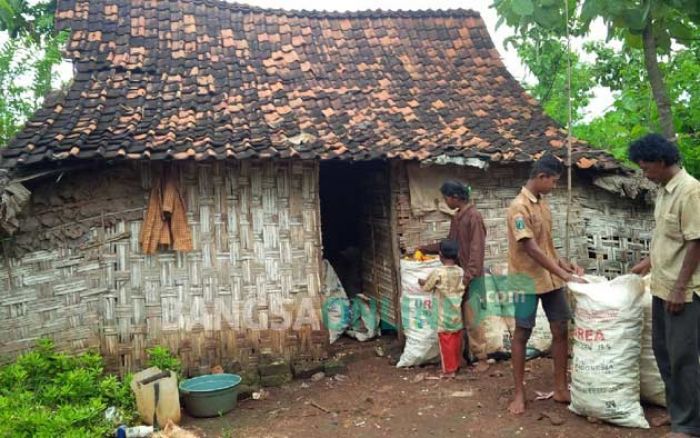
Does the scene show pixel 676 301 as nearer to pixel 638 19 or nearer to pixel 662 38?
pixel 638 19

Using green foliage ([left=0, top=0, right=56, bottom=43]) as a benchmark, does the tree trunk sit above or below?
below

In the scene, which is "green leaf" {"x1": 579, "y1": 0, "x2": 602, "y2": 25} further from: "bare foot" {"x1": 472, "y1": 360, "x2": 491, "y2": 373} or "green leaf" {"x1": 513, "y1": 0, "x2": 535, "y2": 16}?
"bare foot" {"x1": 472, "y1": 360, "x2": 491, "y2": 373}

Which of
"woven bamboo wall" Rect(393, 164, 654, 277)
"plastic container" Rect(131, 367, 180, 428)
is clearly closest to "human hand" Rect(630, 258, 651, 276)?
"woven bamboo wall" Rect(393, 164, 654, 277)

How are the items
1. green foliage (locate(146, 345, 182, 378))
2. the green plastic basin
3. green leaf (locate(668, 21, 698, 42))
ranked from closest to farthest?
green leaf (locate(668, 21, 698, 42)) → the green plastic basin → green foliage (locate(146, 345, 182, 378))

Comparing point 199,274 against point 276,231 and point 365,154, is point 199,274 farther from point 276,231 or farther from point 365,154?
point 365,154

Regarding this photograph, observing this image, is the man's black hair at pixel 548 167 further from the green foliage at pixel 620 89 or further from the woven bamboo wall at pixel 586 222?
the woven bamboo wall at pixel 586 222

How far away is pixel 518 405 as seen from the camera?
4.69 metres

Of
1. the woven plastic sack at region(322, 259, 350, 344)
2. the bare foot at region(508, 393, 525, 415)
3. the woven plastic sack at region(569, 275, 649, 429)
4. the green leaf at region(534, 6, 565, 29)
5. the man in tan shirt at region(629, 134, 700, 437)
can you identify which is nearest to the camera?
the man in tan shirt at region(629, 134, 700, 437)

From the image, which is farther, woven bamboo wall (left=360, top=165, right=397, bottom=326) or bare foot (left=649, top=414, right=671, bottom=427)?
woven bamboo wall (left=360, top=165, right=397, bottom=326)

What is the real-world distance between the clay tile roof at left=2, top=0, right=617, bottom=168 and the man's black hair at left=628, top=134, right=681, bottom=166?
271cm

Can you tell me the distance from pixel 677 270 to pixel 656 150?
0.78 m

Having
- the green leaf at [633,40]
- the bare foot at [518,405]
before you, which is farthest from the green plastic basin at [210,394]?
the green leaf at [633,40]

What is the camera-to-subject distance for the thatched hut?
5676mm

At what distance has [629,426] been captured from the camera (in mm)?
4148
